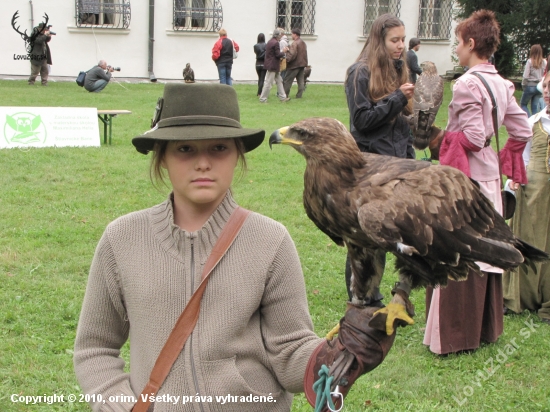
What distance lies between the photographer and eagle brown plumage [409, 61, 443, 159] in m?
4.38

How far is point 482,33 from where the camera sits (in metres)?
4.90

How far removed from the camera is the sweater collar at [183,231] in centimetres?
234

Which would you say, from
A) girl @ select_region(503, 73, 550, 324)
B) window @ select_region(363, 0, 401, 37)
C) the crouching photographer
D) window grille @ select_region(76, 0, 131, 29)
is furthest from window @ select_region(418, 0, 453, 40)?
girl @ select_region(503, 73, 550, 324)

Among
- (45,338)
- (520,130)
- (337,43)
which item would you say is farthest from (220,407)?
(337,43)

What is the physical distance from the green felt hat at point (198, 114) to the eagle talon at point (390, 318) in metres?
0.81

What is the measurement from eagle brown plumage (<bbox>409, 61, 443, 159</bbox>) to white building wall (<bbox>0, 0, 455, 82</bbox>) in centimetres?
2189

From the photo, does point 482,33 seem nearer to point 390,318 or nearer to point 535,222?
point 535,222

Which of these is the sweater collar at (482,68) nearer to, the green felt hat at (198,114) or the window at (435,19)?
the green felt hat at (198,114)

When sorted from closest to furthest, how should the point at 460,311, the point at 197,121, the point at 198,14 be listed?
the point at 197,121 → the point at 460,311 → the point at 198,14

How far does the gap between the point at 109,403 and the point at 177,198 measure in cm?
78

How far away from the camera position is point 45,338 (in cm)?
502

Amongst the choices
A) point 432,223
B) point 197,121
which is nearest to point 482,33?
point 432,223

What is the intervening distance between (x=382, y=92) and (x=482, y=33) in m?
0.87

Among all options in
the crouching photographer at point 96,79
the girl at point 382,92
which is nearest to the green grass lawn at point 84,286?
the girl at point 382,92
